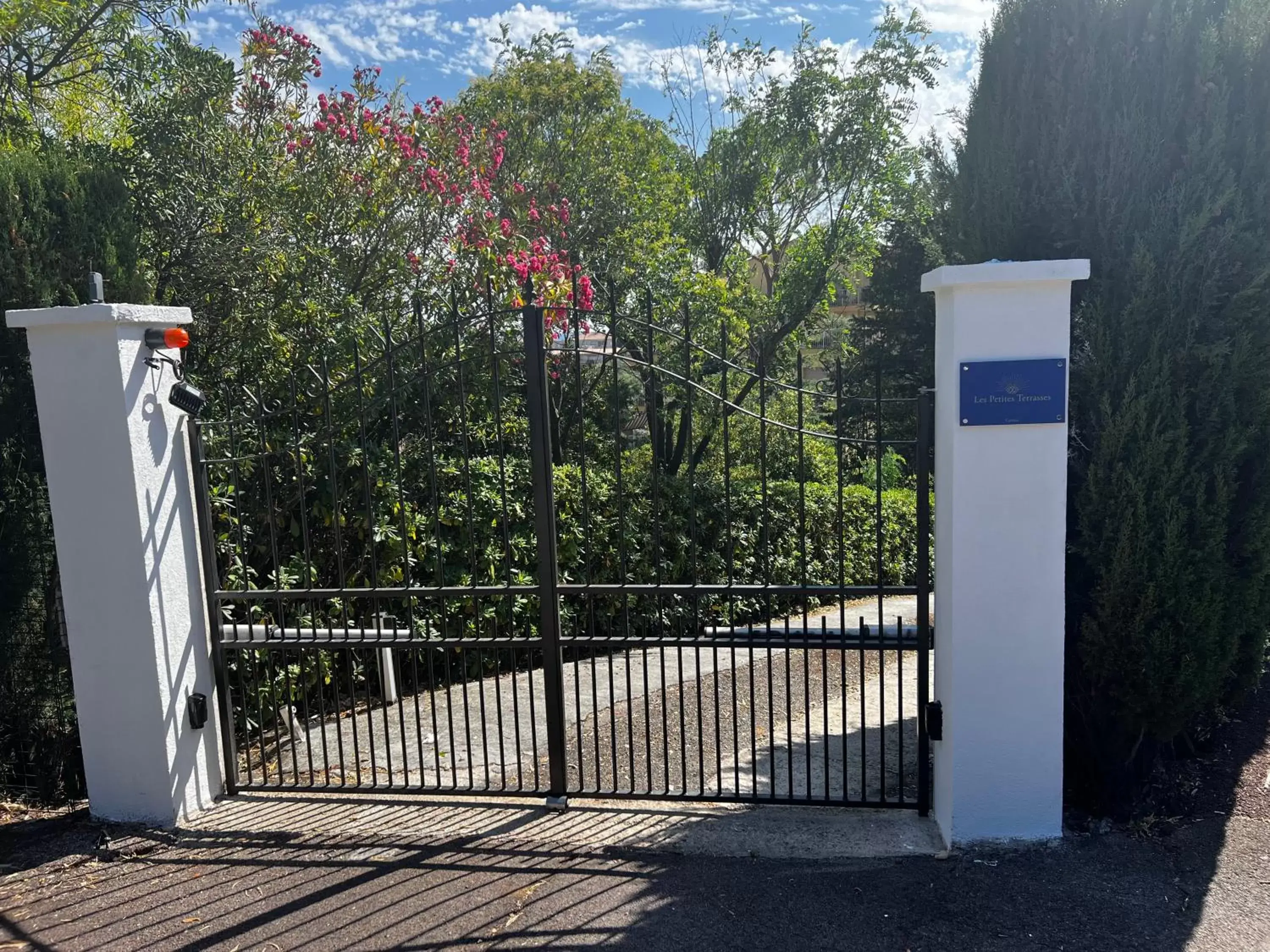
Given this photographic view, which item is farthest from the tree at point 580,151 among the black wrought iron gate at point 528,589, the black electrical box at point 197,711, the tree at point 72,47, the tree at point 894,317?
the black electrical box at point 197,711

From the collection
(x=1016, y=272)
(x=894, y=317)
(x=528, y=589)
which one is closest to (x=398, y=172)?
(x=528, y=589)

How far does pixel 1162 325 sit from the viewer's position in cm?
354

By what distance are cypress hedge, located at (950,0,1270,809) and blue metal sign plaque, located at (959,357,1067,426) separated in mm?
297

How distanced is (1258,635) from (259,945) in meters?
4.17

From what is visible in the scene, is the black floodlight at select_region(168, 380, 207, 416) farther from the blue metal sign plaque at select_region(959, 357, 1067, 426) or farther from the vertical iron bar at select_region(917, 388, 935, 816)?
the blue metal sign plaque at select_region(959, 357, 1067, 426)

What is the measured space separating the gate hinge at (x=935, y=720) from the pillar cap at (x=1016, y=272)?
1.76 meters

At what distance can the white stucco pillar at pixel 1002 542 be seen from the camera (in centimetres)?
347

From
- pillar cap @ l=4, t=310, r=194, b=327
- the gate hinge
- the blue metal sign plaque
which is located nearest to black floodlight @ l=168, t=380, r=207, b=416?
pillar cap @ l=4, t=310, r=194, b=327

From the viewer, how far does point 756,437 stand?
10.5 m

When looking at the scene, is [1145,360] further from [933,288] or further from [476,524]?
[476,524]

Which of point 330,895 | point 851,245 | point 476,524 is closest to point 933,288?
point 330,895

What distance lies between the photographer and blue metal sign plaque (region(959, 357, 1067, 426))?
11.4 feet

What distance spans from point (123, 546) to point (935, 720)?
3.64 m

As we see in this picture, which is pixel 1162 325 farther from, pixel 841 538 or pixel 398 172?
pixel 398 172
